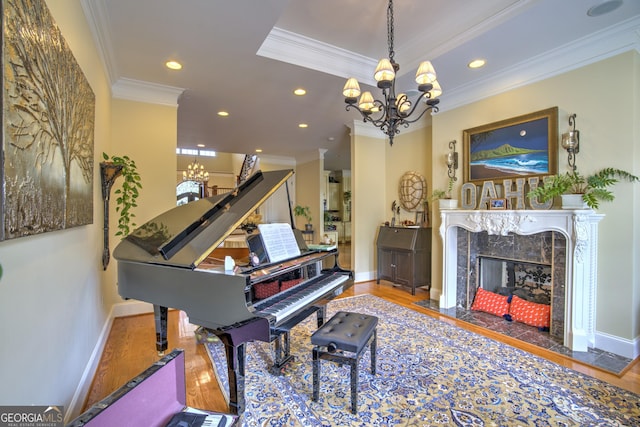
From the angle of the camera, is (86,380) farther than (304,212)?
No

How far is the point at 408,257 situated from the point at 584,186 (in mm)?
2423

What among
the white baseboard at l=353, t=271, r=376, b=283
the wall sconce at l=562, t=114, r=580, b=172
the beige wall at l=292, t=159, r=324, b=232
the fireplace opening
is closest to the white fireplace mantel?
the fireplace opening

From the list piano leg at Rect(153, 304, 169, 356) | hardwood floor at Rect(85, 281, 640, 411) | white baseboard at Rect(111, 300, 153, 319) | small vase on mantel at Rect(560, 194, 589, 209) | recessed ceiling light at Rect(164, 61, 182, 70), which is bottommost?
hardwood floor at Rect(85, 281, 640, 411)

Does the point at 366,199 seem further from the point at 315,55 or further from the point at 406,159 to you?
the point at 315,55

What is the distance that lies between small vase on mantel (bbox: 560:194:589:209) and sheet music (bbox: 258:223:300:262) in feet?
8.80

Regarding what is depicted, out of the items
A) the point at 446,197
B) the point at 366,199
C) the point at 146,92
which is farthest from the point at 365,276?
the point at 146,92

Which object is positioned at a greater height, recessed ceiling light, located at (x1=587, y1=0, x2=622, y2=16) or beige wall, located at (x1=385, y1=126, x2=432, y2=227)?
recessed ceiling light, located at (x1=587, y1=0, x2=622, y2=16)

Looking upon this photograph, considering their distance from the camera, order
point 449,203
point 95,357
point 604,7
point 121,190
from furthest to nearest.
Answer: point 449,203 < point 121,190 < point 95,357 < point 604,7

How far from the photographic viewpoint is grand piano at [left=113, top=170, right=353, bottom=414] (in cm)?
162

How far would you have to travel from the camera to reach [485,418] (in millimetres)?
1812

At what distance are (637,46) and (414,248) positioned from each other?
3215 mm

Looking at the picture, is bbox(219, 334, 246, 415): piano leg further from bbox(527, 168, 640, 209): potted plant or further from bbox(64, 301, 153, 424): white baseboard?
bbox(527, 168, 640, 209): potted plant

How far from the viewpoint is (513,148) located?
3342 millimetres

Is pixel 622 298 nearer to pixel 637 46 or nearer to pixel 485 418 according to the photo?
pixel 485 418
